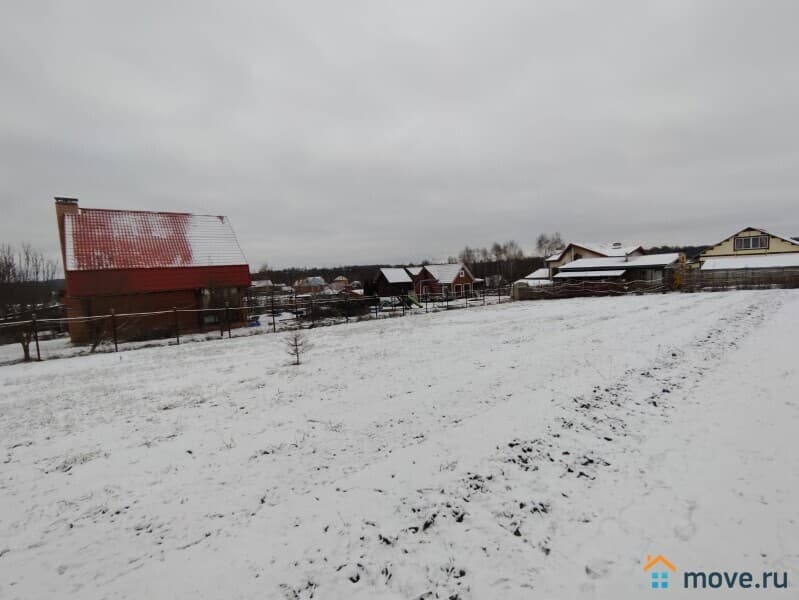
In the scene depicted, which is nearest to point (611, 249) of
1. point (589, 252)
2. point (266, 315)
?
point (589, 252)

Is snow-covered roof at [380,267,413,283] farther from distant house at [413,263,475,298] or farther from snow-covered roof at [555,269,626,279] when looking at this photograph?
snow-covered roof at [555,269,626,279]

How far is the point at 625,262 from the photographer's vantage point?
45.7 m

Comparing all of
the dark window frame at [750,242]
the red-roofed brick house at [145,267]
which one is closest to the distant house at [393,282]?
the red-roofed brick house at [145,267]

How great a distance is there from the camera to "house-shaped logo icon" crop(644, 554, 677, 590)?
10.3 ft

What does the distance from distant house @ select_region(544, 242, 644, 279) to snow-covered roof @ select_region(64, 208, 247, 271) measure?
140 ft

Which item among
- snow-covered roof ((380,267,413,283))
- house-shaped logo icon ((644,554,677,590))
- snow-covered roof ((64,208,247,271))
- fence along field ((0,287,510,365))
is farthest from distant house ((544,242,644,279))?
house-shaped logo icon ((644,554,677,590))

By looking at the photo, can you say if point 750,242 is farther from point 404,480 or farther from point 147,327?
point 147,327

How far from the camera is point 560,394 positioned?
23.5ft

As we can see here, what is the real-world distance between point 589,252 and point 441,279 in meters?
22.2

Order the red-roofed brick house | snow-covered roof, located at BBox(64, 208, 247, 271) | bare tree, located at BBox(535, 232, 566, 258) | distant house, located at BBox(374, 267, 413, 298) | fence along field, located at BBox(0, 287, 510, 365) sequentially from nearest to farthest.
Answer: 1. fence along field, located at BBox(0, 287, 510, 365)
2. the red-roofed brick house
3. snow-covered roof, located at BBox(64, 208, 247, 271)
4. distant house, located at BBox(374, 267, 413, 298)
5. bare tree, located at BBox(535, 232, 566, 258)

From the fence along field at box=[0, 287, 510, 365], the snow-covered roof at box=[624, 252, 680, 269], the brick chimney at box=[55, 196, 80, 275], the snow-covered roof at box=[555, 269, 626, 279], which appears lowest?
the fence along field at box=[0, 287, 510, 365]

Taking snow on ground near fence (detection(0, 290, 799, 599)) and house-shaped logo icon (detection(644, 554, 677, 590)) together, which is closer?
house-shaped logo icon (detection(644, 554, 677, 590))

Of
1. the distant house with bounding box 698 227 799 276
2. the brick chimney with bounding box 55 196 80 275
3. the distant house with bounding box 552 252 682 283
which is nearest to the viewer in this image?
the brick chimney with bounding box 55 196 80 275

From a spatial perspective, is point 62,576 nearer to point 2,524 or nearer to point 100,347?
point 2,524
